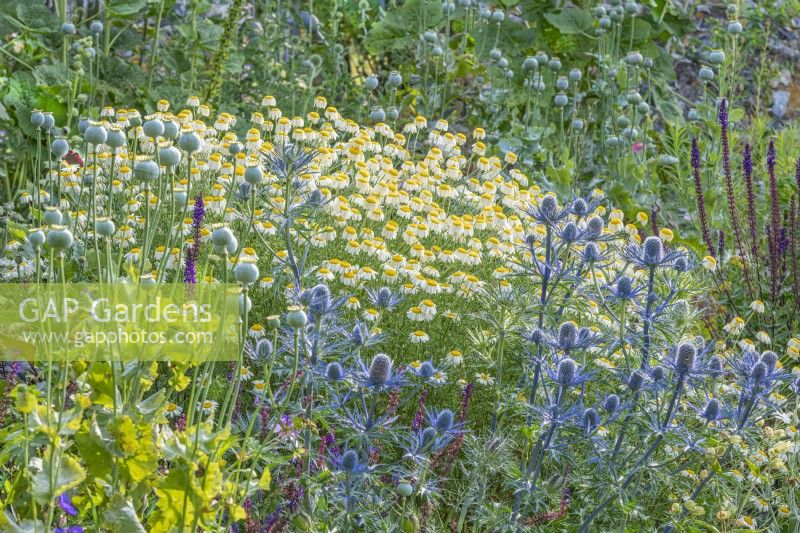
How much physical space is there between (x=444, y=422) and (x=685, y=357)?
1.77ft

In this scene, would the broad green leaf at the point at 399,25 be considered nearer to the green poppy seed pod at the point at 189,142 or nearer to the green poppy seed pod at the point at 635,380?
the green poppy seed pod at the point at 635,380

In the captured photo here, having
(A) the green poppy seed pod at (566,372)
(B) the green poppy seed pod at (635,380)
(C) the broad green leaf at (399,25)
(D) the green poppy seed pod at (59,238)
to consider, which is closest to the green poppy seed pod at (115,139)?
(D) the green poppy seed pod at (59,238)

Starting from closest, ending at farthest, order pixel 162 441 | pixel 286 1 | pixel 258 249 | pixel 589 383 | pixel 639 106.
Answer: pixel 162 441
pixel 589 383
pixel 258 249
pixel 639 106
pixel 286 1

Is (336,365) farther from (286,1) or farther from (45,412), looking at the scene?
(286,1)

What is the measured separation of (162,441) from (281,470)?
80 centimetres

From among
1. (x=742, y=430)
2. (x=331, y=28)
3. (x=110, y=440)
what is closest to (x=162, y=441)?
(x=110, y=440)

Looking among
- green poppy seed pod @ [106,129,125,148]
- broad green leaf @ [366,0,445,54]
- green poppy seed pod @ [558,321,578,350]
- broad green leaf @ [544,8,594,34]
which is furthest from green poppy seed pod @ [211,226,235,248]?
broad green leaf @ [544,8,594,34]

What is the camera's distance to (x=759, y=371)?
2365 mm

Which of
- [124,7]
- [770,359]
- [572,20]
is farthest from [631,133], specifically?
[770,359]

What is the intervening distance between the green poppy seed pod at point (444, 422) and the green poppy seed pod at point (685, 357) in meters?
0.51

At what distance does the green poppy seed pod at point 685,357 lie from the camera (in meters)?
2.30

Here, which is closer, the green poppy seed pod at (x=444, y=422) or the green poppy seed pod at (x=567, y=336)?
the green poppy seed pod at (x=444, y=422)

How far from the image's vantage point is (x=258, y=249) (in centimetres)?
348

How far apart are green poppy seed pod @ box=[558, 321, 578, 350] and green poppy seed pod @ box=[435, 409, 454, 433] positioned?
39cm
